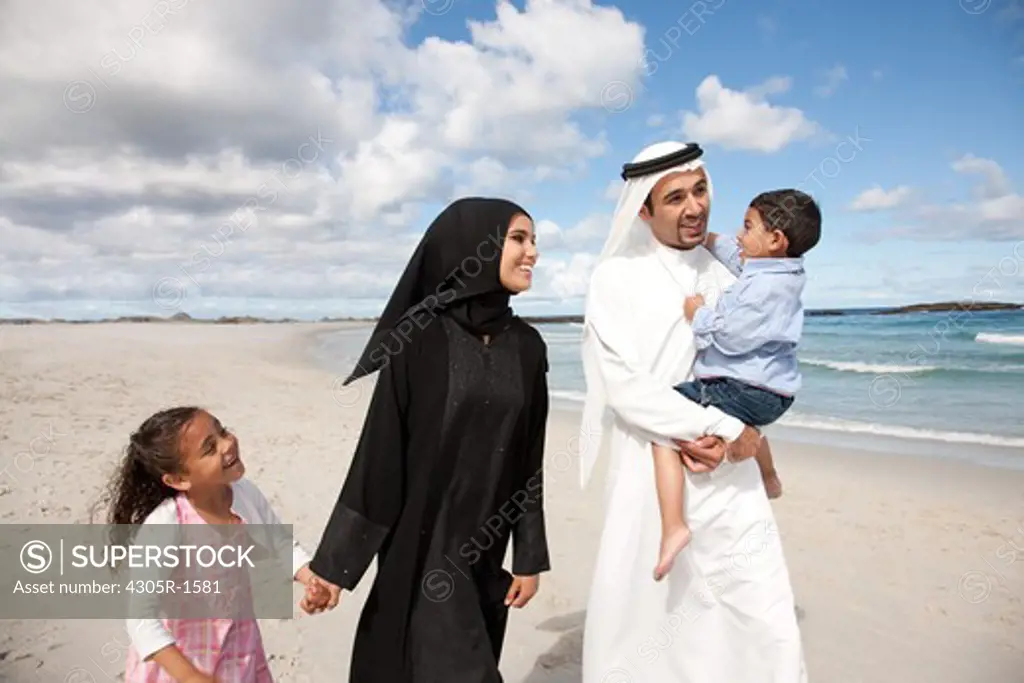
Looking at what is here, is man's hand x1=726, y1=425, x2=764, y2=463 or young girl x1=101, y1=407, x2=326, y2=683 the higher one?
man's hand x1=726, y1=425, x2=764, y2=463

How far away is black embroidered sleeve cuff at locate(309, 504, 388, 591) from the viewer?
229 cm

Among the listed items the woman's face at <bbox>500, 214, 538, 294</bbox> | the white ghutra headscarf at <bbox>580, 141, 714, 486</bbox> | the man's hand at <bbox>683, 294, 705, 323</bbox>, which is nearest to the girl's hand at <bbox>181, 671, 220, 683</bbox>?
the white ghutra headscarf at <bbox>580, 141, 714, 486</bbox>

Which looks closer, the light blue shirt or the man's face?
the light blue shirt

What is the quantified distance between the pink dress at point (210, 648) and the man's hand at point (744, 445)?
160 cm

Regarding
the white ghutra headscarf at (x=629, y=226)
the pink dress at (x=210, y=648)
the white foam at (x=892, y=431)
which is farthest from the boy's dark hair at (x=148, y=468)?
A: the white foam at (x=892, y=431)

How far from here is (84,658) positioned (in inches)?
149

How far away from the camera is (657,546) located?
245cm

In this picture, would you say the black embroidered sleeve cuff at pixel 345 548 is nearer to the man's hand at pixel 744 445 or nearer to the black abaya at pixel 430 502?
the black abaya at pixel 430 502

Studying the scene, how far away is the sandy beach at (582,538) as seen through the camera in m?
3.91

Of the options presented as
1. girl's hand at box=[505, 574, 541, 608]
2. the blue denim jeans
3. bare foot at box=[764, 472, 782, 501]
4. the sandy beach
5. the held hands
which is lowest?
the sandy beach

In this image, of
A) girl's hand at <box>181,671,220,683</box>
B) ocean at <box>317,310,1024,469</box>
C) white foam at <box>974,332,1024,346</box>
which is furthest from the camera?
white foam at <box>974,332,1024,346</box>

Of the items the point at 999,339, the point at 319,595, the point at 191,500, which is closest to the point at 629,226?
the point at 319,595

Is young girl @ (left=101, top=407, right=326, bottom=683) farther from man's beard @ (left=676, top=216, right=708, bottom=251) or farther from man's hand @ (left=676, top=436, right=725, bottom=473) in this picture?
man's beard @ (left=676, top=216, right=708, bottom=251)

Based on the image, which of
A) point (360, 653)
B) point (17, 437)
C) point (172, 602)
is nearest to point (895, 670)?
point (360, 653)
